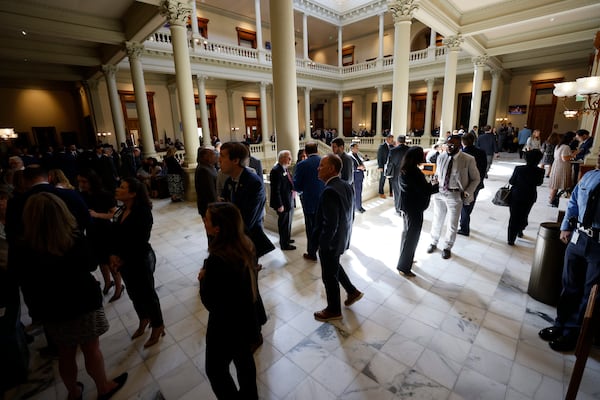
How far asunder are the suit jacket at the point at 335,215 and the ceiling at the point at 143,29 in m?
6.23

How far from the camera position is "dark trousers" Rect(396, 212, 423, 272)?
3.41 metres

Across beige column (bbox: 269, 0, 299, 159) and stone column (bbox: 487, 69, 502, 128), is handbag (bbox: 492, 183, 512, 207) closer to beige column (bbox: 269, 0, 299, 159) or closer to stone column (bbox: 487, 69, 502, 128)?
beige column (bbox: 269, 0, 299, 159)

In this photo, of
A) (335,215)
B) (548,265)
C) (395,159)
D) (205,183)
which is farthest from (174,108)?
(548,265)

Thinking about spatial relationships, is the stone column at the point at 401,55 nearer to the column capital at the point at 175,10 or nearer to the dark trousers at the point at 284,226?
the dark trousers at the point at 284,226

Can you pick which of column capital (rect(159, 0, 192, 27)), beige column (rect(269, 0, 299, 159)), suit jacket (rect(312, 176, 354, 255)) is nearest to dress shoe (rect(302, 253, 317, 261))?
suit jacket (rect(312, 176, 354, 255))

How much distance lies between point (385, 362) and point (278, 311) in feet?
3.89

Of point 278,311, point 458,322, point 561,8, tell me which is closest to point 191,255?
point 278,311

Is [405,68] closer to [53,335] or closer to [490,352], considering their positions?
[490,352]

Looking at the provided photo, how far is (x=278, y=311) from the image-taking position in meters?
3.04

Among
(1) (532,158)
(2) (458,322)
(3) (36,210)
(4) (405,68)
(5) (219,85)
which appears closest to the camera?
(3) (36,210)

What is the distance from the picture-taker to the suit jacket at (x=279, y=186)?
4.13 metres

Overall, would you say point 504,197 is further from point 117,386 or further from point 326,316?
point 117,386

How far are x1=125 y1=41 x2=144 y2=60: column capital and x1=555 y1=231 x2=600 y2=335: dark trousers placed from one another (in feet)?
35.7

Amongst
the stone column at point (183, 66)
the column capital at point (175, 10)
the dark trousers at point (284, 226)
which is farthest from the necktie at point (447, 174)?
the column capital at point (175, 10)
